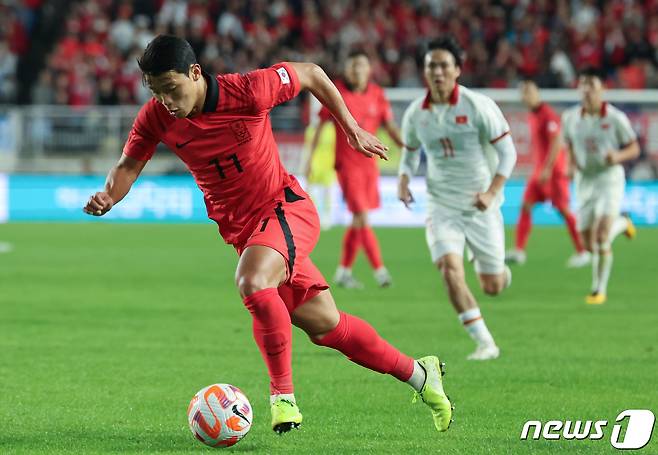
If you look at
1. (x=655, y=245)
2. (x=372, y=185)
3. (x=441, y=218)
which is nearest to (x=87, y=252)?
(x=372, y=185)

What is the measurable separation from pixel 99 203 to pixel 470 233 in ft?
11.6

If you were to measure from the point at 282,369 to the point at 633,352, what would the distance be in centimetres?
402

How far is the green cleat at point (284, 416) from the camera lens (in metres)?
5.74

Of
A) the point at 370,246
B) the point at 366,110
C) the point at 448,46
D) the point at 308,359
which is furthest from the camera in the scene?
the point at 366,110

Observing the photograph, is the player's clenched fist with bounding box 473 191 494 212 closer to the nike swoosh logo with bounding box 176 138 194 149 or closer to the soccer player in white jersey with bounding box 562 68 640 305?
the nike swoosh logo with bounding box 176 138 194 149

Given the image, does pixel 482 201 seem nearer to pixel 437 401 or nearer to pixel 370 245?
pixel 437 401

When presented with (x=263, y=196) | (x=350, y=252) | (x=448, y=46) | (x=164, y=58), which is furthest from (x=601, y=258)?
(x=164, y=58)

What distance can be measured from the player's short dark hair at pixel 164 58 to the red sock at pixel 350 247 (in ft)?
25.1

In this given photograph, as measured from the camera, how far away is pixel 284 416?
18.8 ft

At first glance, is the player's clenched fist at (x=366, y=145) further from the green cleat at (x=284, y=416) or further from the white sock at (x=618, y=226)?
the white sock at (x=618, y=226)

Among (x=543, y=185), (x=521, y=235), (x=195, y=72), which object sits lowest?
(x=521, y=235)

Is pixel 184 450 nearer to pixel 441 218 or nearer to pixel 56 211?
pixel 441 218

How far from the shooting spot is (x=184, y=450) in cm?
584

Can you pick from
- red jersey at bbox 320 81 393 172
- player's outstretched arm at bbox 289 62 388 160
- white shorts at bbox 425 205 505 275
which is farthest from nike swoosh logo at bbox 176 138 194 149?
red jersey at bbox 320 81 393 172
